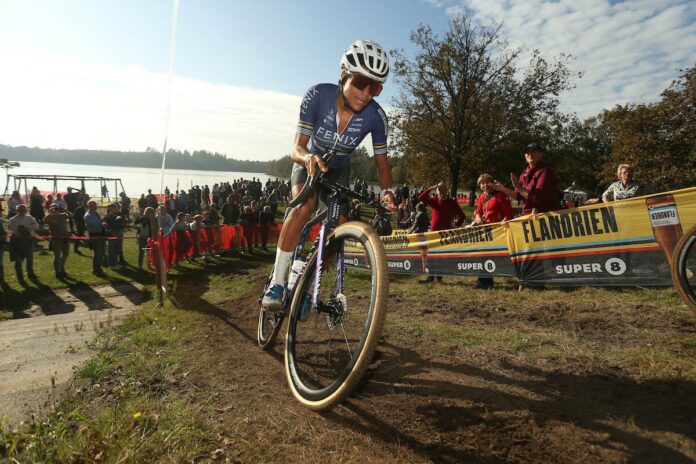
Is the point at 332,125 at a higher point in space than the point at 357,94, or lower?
lower

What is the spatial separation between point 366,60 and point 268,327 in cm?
354

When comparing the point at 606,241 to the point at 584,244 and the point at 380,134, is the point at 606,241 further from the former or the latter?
the point at 380,134

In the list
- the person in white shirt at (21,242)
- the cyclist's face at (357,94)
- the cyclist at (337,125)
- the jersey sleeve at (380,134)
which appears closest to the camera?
the cyclist at (337,125)

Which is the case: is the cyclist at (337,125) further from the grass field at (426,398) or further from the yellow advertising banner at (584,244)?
the yellow advertising banner at (584,244)

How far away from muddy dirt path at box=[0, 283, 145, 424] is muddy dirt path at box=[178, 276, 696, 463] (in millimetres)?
1663

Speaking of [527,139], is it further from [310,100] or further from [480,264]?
[310,100]

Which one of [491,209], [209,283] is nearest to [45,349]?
[209,283]

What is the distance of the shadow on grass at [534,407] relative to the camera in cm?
279

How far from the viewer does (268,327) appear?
520 cm

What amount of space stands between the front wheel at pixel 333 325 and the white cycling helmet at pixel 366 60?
157cm

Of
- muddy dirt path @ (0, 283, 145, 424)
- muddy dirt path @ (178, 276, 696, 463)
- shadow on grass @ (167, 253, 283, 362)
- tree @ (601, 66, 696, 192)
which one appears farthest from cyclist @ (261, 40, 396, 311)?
tree @ (601, 66, 696, 192)

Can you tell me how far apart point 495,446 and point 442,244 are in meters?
7.69

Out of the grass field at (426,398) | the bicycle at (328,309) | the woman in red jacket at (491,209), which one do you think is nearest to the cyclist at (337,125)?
the bicycle at (328,309)

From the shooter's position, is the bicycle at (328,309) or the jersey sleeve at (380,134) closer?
the bicycle at (328,309)
